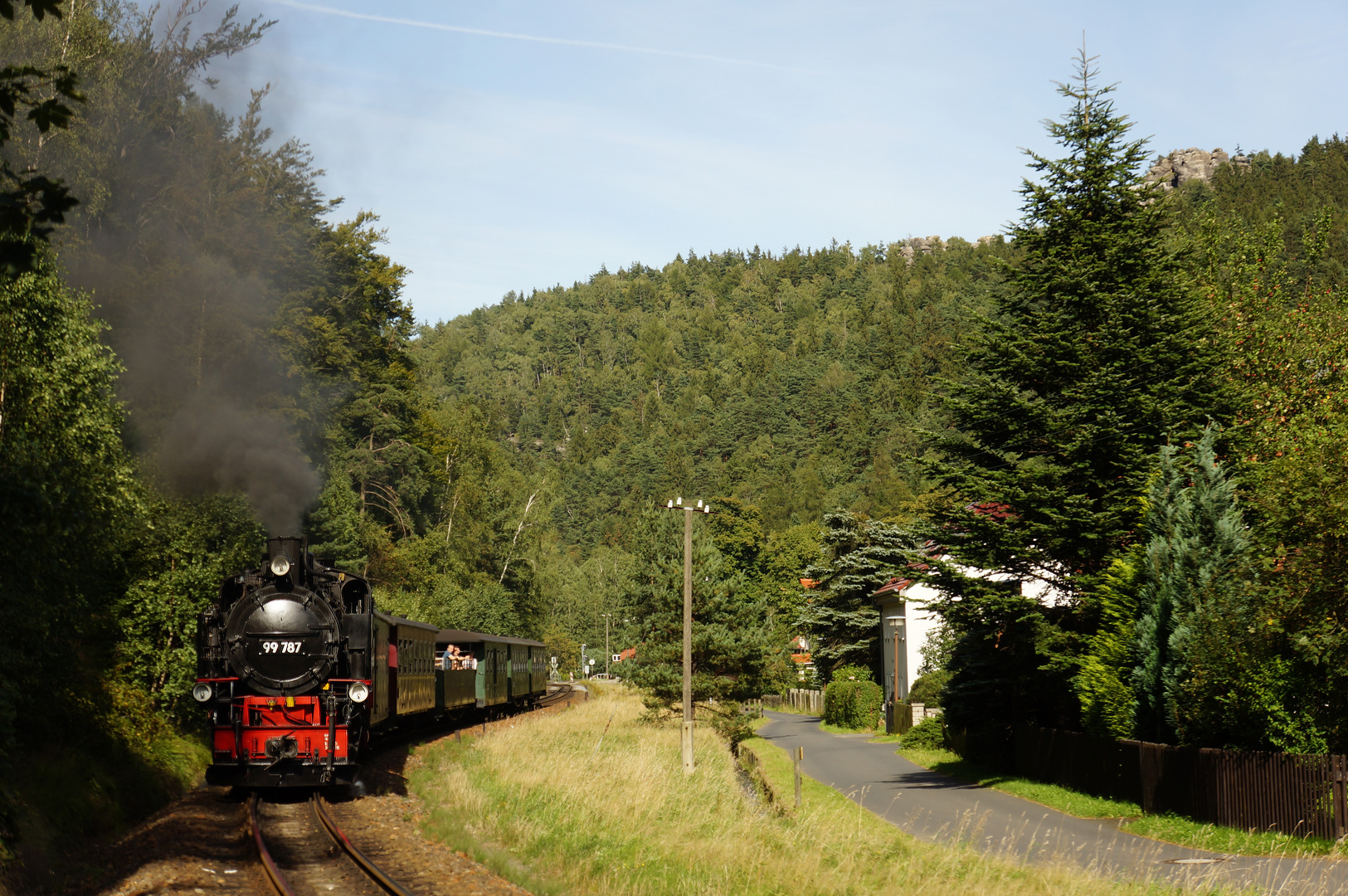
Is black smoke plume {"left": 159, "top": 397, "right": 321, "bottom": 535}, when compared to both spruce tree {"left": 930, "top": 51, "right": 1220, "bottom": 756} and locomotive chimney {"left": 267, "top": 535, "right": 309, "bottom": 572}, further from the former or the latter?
spruce tree {"left": 930, "top": 51, "right": 1220, "bottom": 756}

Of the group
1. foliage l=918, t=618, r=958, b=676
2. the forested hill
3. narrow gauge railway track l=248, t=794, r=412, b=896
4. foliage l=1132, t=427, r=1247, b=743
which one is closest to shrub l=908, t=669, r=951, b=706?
foliage l=918, t=618, r=958, b=676

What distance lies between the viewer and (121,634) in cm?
2173

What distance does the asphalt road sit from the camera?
13.9m

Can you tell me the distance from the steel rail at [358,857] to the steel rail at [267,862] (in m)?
0.86

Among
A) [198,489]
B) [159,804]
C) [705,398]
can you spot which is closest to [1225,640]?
[159,804]

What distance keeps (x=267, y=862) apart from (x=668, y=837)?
5.29 m

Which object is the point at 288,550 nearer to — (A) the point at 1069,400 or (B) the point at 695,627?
(A) the point at 1069,400

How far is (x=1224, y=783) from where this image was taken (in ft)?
55.6

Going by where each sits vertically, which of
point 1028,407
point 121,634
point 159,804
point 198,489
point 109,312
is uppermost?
point 109,312

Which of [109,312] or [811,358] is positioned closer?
[109,312]

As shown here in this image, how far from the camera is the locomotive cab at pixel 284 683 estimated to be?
681 inches

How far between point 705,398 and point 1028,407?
150322 millimetres

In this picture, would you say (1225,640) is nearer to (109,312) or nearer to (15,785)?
(15,785)

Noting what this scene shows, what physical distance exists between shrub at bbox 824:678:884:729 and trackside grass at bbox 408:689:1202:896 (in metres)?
25.0
